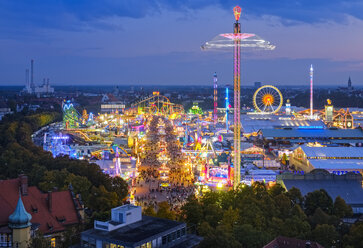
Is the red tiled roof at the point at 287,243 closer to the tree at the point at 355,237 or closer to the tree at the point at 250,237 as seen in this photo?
the tree at the point at 250,237

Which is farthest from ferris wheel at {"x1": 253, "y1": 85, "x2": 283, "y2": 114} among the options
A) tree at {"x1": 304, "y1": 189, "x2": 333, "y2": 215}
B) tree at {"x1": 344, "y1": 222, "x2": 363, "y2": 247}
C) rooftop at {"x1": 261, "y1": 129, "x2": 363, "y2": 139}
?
tree at {"x1": 344, "y1": 222, "x2": 363, "y2": 247}

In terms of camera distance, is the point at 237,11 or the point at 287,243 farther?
the point at 237,11

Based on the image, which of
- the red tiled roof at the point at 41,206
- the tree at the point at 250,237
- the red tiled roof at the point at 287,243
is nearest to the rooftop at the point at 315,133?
the tree at the point at 250,237

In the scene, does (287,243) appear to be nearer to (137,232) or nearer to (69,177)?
(137,232)

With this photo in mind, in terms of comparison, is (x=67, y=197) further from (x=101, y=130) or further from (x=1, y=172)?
(x=101, y=130)

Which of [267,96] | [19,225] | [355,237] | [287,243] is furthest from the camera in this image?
[267,96]

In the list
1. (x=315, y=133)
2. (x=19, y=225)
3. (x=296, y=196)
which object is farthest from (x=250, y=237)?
(x=315, y=133)
